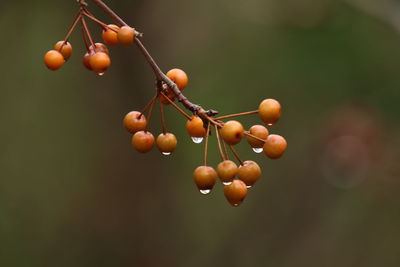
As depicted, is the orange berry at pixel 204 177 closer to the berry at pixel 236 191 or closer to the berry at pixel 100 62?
the berry at pixel 236 191

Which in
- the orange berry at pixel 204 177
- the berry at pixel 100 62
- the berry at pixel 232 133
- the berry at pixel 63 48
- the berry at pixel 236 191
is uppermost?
the berry at pixel 63 48

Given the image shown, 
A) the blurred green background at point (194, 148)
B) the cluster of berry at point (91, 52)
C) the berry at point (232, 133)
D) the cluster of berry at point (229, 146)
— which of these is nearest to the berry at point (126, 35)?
the cluster of berry at point (91, 52)

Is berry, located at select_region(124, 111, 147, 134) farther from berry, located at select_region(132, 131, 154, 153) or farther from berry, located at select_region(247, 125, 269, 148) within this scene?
berry, located at select_region(247, 125, 269, 148)

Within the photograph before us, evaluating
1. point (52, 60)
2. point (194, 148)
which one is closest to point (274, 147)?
point (52, 60)

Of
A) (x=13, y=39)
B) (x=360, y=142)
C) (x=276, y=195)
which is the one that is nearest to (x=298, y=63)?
(x=360, y=142)

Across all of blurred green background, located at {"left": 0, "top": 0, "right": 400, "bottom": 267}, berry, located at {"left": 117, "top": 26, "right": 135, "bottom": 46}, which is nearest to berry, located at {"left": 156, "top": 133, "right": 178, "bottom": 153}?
berry, located at {"left": 117, "top": 26, "right": 135, "bottom": 46}

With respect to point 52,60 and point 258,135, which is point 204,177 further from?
point 52,60

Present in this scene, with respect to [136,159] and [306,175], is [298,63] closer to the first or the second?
[306,175]
